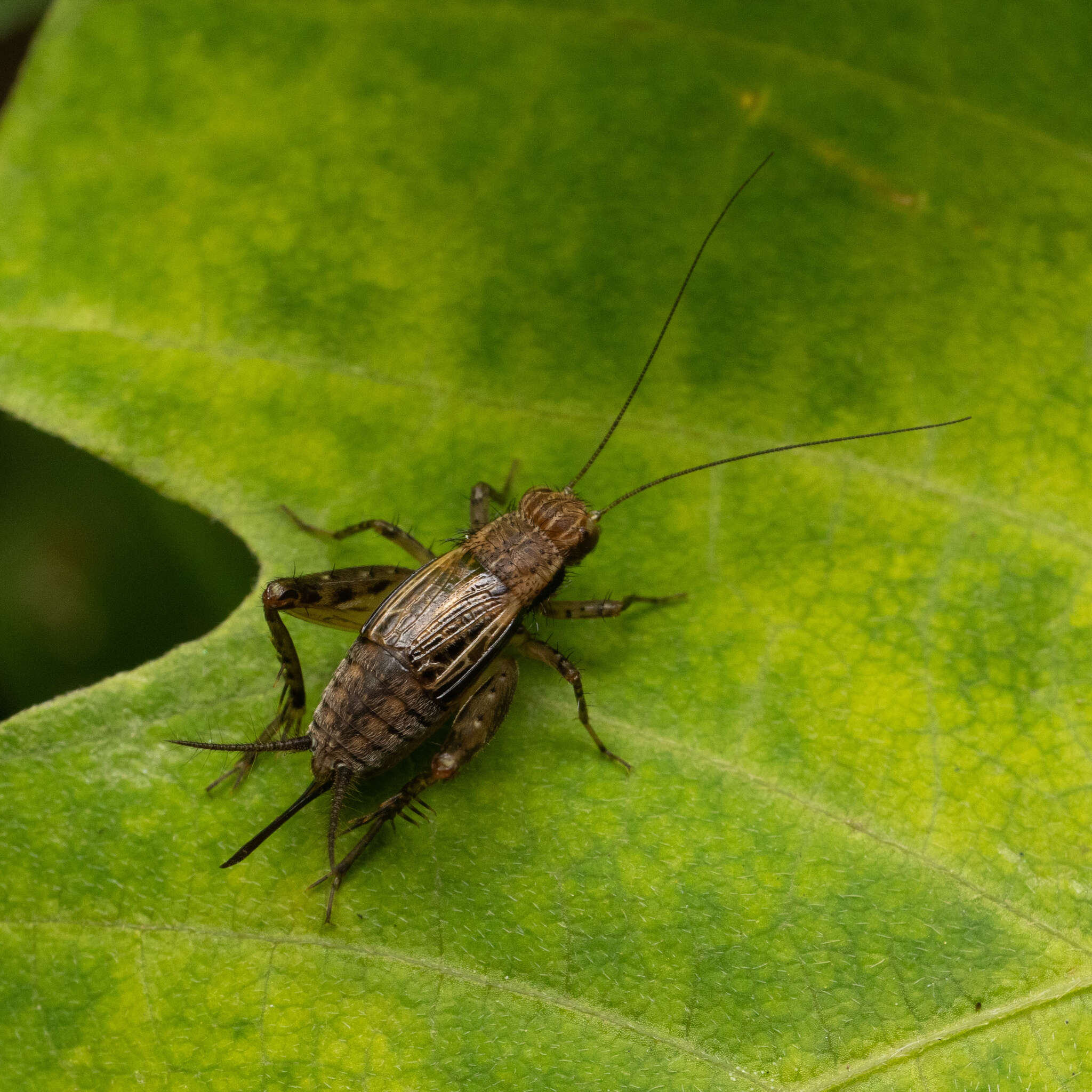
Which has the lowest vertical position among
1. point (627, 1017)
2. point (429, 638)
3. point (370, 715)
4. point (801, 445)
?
point (627, 1017)

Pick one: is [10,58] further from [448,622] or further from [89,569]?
[448,622]

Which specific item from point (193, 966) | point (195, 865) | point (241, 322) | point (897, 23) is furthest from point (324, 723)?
point (897, 23)

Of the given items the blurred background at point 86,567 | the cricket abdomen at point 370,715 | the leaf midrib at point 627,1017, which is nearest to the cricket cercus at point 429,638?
the cricket abdomen at point 370,715

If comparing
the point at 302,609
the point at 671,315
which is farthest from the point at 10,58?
the point at 671,315

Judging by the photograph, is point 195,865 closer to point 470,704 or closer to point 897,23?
point 470,704

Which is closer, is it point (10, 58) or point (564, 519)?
point (564, 519)

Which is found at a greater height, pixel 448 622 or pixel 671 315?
pixel 671 315
